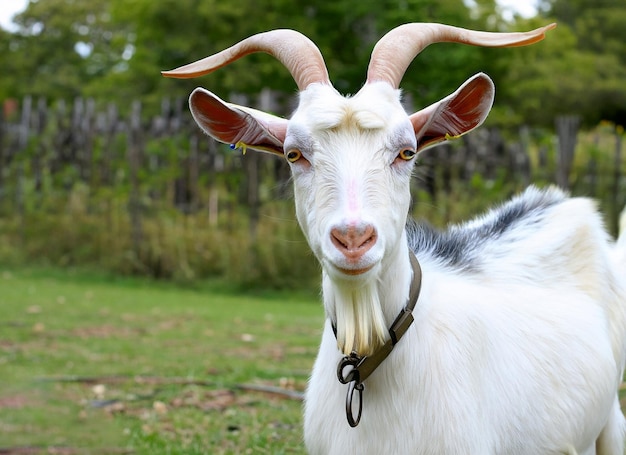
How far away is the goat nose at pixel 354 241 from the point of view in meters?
2.84

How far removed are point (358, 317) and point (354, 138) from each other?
0.62 meters

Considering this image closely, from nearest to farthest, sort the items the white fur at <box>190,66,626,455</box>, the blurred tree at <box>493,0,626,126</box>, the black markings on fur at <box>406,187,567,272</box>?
the white fur at <box>190,66,626,455</box> < the black markings on fur at <box>406,187,567,272</box> < the blurred tree at <box>493,0,626,126</box>

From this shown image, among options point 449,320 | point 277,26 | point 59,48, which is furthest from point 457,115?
point 59,48

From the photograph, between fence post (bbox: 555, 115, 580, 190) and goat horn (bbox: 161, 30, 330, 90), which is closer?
goat horn (bbox: 161, 30, 330, 90)

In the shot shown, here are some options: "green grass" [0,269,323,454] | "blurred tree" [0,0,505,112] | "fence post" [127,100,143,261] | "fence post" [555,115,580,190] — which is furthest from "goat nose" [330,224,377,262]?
"blurred tree" [0,0,505,112]

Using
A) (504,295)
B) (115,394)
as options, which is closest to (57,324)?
(115,394)

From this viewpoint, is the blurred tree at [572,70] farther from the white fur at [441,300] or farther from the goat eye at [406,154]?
the goat eye at [406,154]

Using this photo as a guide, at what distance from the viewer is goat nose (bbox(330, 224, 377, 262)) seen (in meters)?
2.84

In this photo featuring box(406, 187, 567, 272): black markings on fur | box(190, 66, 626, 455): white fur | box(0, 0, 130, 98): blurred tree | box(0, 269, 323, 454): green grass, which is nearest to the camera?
box(190, 66, 626, 455): white fur

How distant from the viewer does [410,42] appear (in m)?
3.54

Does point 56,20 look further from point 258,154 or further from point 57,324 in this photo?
point 57,324

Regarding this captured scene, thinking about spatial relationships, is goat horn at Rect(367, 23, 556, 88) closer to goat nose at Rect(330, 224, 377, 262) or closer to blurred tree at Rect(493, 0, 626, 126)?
goat nose at Rect(330, 224, 377, 262)

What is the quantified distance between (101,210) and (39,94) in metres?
19.3

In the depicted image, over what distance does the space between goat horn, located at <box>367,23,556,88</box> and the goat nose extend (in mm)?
760
